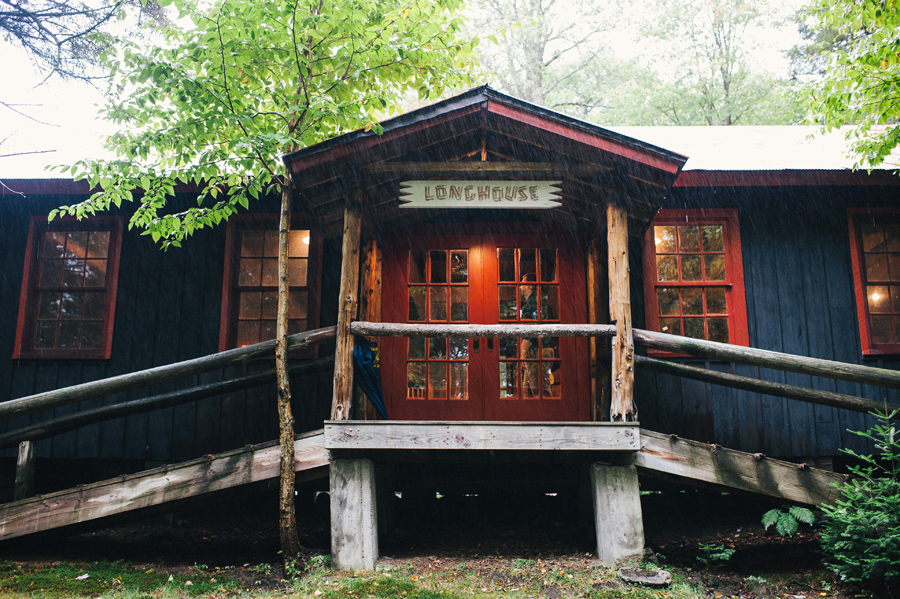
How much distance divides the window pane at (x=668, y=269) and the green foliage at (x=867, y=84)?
6.59 ft

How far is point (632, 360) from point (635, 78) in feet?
58.8

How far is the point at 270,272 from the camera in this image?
7391mm

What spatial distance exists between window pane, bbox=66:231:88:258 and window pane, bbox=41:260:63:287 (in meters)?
0.17

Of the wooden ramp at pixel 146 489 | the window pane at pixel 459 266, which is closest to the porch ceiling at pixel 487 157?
the window pane at pixel 459 266

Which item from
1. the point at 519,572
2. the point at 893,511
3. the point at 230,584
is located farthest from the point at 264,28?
the point at 893,511

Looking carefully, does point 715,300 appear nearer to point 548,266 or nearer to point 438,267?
point 548,266

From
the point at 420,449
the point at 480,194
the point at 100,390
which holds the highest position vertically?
the point at 480,194

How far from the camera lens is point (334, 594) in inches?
179

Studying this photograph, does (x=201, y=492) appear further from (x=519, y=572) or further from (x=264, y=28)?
(x=264, y=28)

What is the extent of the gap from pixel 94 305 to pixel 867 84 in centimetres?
855

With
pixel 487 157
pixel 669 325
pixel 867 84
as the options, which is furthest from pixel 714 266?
pixel 487 157

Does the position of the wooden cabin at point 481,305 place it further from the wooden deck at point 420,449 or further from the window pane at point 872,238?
the wooden deck at point 420,449

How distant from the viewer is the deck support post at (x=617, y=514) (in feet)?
16.8

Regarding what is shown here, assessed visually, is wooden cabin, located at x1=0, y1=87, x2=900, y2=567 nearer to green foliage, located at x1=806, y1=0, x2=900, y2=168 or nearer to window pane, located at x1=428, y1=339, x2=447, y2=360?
window pane, located at x1=428, y1=339, x2=447, y2=360
